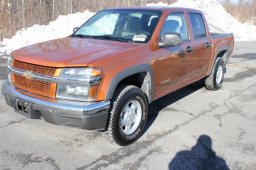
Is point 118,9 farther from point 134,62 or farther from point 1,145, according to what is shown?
point 1,145

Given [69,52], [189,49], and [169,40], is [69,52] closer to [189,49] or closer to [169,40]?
[169,40]

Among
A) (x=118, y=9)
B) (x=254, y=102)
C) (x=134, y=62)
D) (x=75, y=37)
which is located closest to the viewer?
(x=134, y=62)

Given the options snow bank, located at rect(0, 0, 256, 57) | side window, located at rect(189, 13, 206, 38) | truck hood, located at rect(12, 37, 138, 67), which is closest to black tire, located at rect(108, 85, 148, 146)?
truck hood, located at rect(12, 37, 138, 67)

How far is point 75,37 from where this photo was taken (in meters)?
5.35

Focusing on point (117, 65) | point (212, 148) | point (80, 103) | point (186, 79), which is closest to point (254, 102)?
point (186, 79)

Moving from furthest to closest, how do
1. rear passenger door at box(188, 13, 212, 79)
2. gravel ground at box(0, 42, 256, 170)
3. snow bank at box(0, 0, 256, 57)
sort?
snow bank at box(0, 0, 256, 57) < rear passenger door at box(188, 13, 212, 79) < gravel ground at box(0, 42, 256, 170)

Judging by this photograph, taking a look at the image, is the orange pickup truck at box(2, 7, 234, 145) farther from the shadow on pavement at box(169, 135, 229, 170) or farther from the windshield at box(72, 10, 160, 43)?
the shadow on pavement at box(169, 135, 229, 170)

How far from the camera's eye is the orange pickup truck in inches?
150

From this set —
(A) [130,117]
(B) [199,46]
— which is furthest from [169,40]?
(B) [199,46]

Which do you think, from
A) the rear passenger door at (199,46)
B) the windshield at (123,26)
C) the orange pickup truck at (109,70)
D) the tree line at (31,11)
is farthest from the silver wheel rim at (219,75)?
the tree line at (31,11)

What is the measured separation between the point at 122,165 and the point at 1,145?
164 centimetres

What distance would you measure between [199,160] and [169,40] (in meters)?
1.76

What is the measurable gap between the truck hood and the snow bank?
6.22 m

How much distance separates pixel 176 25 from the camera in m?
5.52
